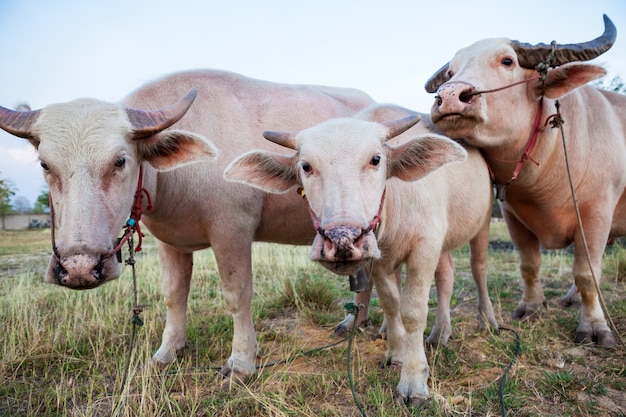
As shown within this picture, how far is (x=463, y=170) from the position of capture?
13.1 ft

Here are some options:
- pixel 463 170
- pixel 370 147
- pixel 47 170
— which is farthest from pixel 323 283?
pixel 47 170

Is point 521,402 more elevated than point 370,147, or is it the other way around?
point 370,147

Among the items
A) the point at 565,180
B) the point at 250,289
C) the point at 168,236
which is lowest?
the point at 250,289

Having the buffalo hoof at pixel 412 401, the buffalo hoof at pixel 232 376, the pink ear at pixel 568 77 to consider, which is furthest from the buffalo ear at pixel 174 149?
the pink ear at pixel 568 77

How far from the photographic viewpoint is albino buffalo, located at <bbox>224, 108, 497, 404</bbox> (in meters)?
2.39

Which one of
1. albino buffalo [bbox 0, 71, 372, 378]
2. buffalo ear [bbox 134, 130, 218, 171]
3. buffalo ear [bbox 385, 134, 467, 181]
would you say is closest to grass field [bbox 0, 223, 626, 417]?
albino buffalo [bbox 0, 71, 372, 378]

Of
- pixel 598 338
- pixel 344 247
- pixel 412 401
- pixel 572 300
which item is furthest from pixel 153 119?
pixel 572 300

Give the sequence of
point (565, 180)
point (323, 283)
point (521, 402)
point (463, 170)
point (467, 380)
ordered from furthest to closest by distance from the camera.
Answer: point (323, 283) → point (565, 180) → point (463, 170) → point (467, 380) → point (521, 402)

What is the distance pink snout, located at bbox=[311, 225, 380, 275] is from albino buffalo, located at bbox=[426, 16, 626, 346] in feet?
5.61

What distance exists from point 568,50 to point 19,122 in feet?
13.6

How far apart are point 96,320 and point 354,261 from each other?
3.42 meters

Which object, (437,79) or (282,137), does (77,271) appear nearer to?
(282,137)

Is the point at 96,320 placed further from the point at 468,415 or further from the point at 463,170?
the point at 463,170

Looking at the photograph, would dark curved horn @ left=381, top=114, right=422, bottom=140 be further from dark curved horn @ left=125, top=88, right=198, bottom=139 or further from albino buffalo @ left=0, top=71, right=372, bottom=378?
dark curved horn @ left=125, top=88, right=198, bottom=139
